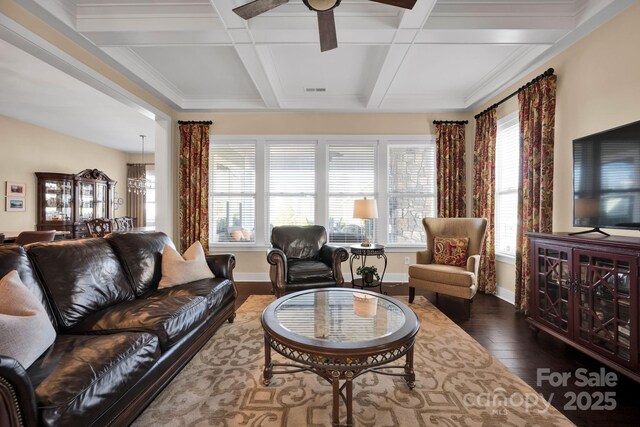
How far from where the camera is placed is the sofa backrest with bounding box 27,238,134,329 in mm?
Answer: 1728

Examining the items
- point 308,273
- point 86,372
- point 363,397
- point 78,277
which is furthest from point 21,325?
point 308,273

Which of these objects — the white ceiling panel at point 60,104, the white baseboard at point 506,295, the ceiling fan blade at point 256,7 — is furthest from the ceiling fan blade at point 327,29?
the white baseboard at point 506,295

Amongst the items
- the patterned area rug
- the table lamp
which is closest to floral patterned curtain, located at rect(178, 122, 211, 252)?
the table lamp

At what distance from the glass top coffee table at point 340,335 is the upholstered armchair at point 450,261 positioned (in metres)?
1.27

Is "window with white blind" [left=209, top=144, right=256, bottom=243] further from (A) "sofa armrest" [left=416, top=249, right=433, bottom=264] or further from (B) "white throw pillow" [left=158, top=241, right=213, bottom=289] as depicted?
(A) "sofa armrest" [left=416, top=249, right=433, bottom=264]

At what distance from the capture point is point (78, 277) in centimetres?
187

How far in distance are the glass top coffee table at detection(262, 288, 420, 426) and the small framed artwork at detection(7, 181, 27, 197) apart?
639 cm

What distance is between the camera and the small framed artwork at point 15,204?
525cm

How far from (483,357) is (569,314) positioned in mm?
755

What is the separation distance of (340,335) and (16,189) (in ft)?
23.3

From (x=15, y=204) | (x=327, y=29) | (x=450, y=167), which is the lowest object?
(x=15, y=204)

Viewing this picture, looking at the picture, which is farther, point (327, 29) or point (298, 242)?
point (298, 242)

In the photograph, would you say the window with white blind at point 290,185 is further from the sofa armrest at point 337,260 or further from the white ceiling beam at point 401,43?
the white ceiling beam at point 401,43

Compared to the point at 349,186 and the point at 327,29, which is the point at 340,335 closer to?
the point at 327,29
